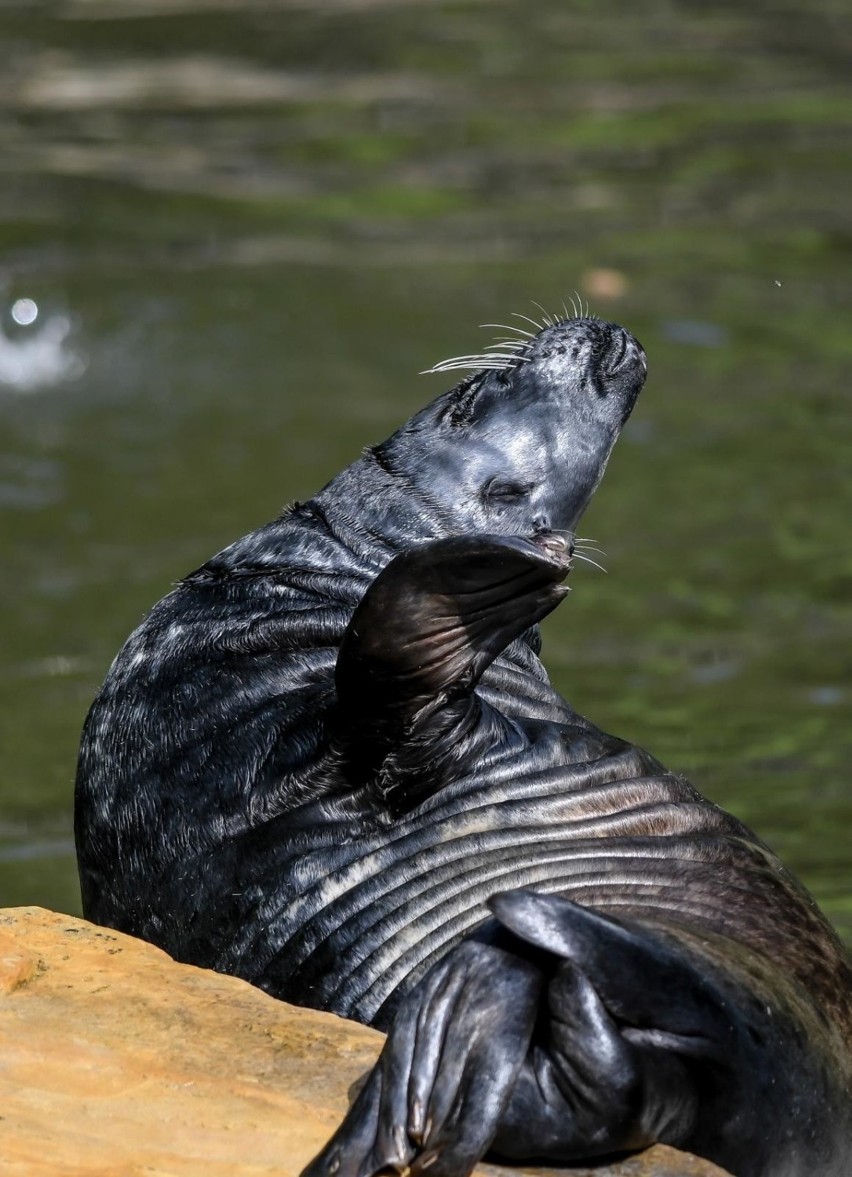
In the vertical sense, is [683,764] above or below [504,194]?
below

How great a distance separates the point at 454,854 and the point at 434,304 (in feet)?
30.2

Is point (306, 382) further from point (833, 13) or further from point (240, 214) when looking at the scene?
point (833, 13)

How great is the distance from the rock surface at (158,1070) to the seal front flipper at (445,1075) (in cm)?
13

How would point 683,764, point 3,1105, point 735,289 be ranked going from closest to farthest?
point 3,1105 < point 683,764 < point 735,289

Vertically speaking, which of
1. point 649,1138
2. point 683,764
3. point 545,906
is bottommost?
point 683,764

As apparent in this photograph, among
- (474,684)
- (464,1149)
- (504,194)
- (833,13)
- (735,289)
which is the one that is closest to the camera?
(464,1149)

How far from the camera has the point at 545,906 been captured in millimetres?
3553

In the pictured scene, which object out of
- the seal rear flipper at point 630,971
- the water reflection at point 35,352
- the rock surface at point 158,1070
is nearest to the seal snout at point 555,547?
the seal rear flipper at point 630,971

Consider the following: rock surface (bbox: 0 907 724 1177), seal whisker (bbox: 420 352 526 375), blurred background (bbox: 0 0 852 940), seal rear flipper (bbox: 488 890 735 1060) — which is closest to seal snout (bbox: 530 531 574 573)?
seal rear flipper (bbox: 488 890 735 1060)

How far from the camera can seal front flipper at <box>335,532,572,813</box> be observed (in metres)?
3.94

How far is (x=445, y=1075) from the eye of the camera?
3496 mm

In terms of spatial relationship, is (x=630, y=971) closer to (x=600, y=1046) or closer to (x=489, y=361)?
(x=600, y=1046)

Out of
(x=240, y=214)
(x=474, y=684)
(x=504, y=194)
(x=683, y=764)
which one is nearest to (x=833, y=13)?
(x=504, y=194)

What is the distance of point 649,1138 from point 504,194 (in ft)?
39.7
